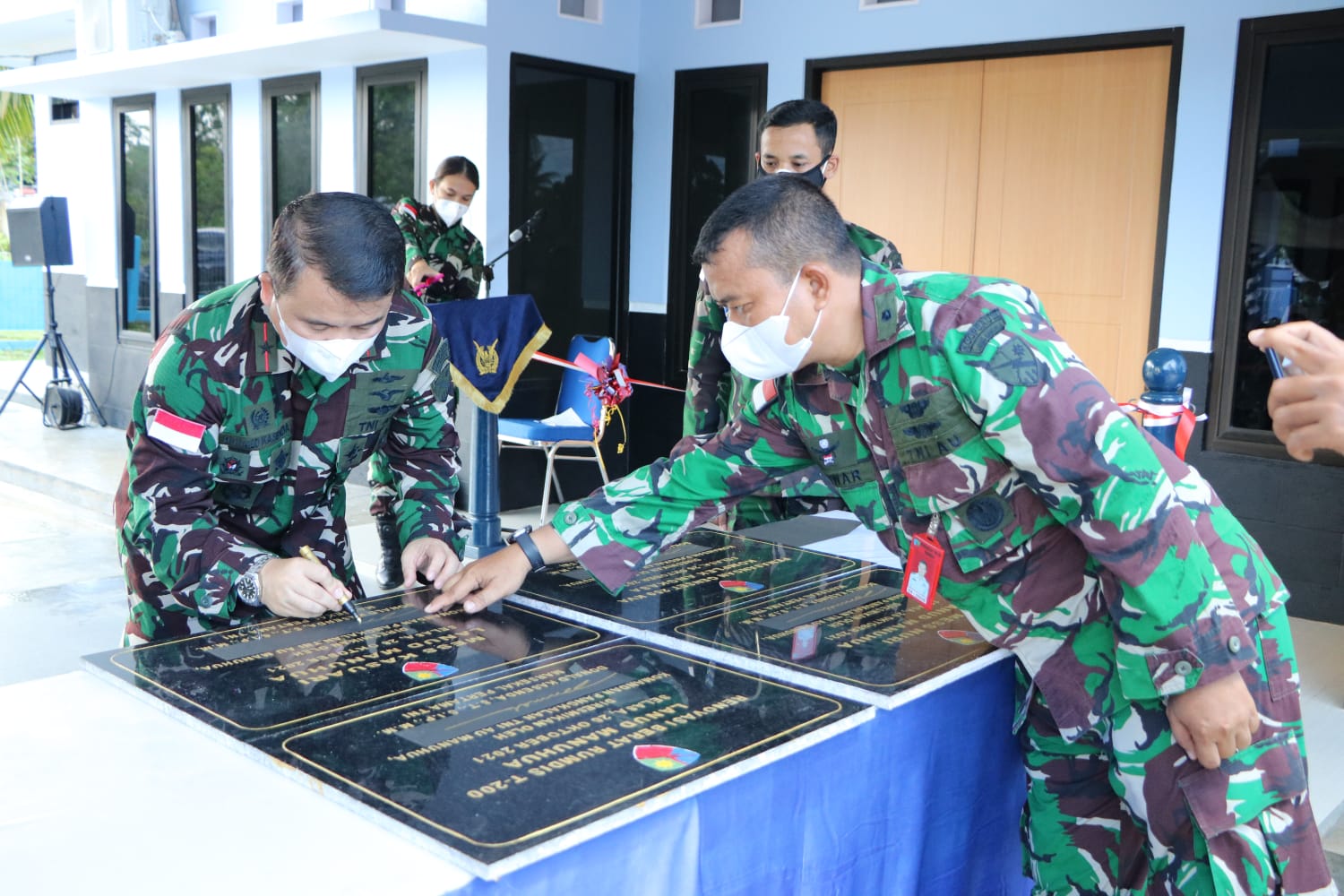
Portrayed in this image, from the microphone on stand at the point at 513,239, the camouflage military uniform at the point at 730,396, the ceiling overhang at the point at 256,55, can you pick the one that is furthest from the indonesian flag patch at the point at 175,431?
the ceiling overhang at the point at 256,55

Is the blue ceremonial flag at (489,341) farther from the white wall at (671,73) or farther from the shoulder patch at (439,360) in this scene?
the shoulder patch at (439,360)

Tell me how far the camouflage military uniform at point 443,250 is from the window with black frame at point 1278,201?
3.05 meters

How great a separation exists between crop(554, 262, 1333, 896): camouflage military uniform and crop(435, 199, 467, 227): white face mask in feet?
11.5

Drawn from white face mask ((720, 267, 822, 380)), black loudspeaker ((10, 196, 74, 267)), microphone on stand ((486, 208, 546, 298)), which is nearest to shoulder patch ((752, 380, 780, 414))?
white face mask ((720, 267, 822, 380))

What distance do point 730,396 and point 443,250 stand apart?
2436 mm

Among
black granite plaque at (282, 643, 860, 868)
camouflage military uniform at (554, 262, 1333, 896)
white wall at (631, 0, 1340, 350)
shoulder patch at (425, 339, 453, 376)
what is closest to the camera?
black granite plaque at (282, 643, 860, 868)

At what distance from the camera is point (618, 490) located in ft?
6.38

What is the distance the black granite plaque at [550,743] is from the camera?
1.15 m

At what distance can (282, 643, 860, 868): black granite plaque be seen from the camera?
115 centimetres

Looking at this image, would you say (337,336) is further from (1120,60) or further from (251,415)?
(1120,60)

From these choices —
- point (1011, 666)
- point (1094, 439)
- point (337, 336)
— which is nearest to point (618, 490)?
point (337, 336)

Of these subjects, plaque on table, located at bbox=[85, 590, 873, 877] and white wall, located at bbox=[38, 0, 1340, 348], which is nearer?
plaque on table, located at bbox=[85, 590, 873, 877]

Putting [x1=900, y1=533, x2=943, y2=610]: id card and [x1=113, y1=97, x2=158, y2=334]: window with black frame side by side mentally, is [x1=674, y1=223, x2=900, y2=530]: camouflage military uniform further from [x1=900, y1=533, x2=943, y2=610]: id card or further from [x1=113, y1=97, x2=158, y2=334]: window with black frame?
[x1=113, y1=97, x2=158, y2=334]: window with black frame

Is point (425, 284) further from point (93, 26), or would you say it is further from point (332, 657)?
point (93, 26)
